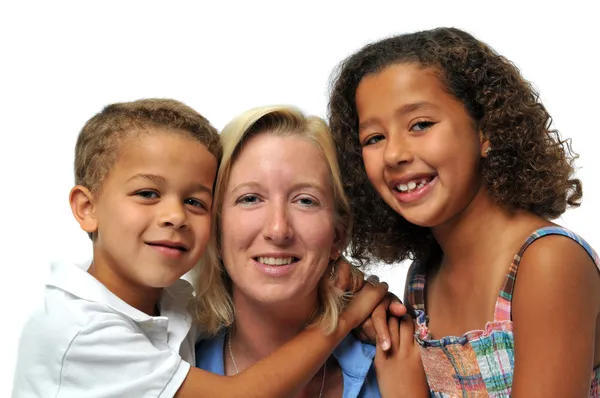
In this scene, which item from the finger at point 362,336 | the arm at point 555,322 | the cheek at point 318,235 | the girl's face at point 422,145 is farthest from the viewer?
the finger at point 362,336

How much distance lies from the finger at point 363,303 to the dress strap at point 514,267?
0.48m

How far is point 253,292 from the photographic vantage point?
2.64 m

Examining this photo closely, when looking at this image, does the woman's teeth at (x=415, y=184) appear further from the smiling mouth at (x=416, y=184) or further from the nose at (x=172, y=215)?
the nose at (x=172, y=215)

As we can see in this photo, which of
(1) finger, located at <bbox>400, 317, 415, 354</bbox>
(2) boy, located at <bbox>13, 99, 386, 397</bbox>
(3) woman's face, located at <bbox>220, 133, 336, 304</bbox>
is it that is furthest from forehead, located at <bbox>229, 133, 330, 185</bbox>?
(1) finger, located at <bbox>400, 317, 415, 354</bbox>

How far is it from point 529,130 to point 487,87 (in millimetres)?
199

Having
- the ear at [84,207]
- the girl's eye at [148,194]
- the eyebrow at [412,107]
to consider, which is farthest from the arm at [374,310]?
the ear at [84,207]

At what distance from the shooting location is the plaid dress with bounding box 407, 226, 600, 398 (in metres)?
2.44

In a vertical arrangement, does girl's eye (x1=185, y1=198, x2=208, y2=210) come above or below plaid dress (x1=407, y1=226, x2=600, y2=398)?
above

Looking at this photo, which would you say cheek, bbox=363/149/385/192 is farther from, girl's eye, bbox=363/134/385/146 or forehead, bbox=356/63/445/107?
forehead, bbox=356/63/445/107

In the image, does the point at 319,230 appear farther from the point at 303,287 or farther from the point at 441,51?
the point at 441,51

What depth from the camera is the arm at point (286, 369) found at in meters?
2.42

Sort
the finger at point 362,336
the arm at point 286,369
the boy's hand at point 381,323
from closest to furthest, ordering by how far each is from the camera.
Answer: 1. the arm at point 286,369
2. the boy's hand at point 381,323
3. the finger at point 362,336

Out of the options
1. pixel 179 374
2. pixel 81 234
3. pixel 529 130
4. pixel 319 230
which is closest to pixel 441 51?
pixel 529 130

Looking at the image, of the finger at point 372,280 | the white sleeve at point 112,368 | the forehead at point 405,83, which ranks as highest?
the forehead at point 405,83
